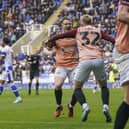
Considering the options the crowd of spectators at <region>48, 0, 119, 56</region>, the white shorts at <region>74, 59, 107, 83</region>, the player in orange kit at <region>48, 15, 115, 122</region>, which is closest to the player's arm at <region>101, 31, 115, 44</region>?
the player in orange kit at <region>48, 15, 115, 122</region>

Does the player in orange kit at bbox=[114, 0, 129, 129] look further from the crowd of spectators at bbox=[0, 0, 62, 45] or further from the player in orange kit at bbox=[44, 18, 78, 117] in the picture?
the crowd of spectators at bbox=[0, 0, 62, 45]

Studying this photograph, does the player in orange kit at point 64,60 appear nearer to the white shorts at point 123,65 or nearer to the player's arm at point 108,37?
the player's arm at point 108,37

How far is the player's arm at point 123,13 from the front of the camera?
912 centimetres

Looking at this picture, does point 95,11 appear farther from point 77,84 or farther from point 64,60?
point 77,84

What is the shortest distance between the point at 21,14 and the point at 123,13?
142ft

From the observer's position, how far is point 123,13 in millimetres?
9156

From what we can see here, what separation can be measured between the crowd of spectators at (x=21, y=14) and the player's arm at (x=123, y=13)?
39.4m

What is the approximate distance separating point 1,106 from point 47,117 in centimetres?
471

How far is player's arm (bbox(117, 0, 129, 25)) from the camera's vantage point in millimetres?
9117

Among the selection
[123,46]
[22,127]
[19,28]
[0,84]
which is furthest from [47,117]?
[19,28]

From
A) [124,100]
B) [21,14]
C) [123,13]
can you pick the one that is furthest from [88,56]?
[21,14]

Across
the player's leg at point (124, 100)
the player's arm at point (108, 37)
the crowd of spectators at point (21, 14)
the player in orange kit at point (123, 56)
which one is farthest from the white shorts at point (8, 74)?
the crowd of spectators at point (21, 14)

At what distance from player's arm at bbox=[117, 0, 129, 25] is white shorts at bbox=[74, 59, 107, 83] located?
4.69 metres

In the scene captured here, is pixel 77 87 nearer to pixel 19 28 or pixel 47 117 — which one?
pixel 47 117
